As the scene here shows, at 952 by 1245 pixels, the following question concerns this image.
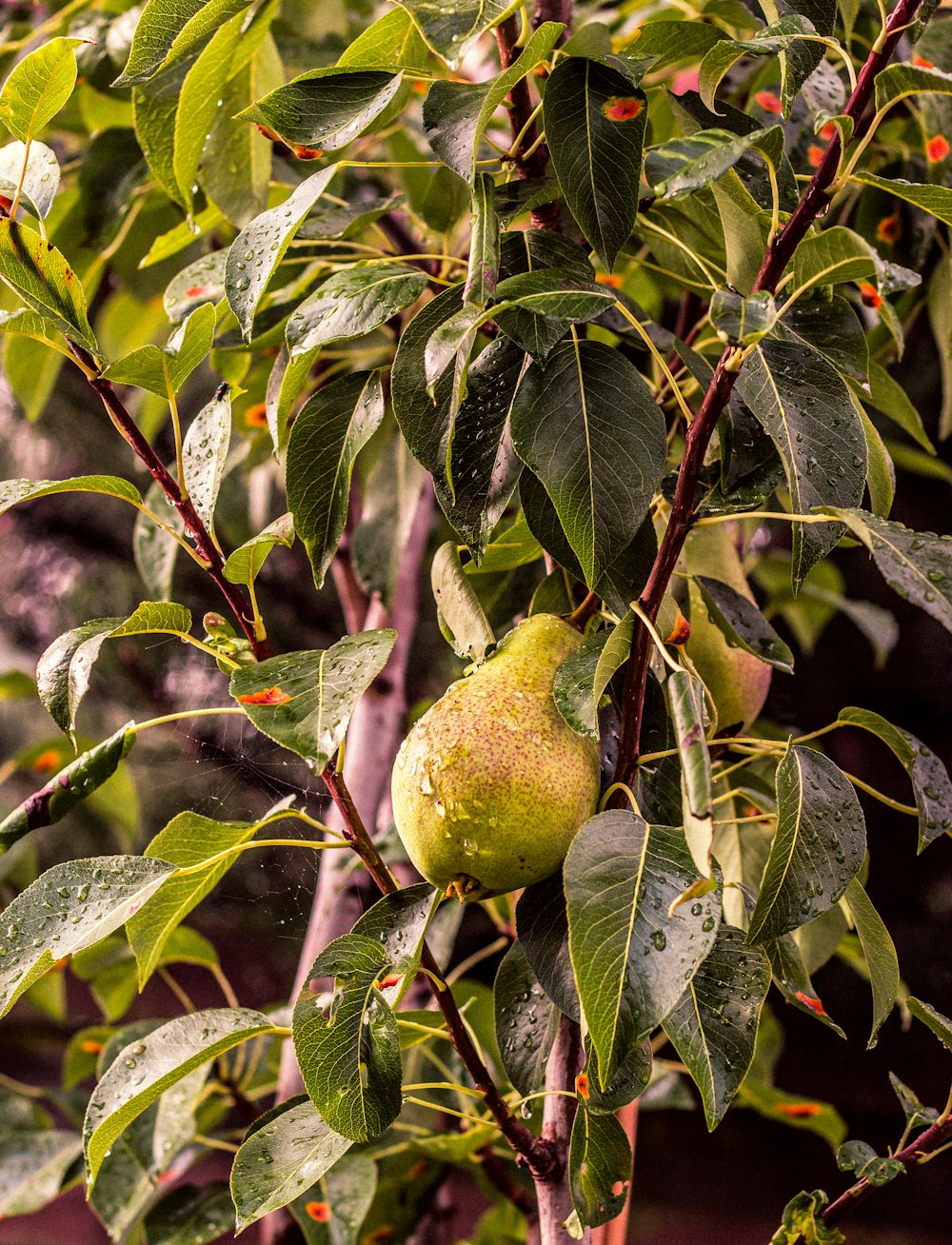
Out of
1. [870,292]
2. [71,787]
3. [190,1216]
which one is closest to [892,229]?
[870,292]

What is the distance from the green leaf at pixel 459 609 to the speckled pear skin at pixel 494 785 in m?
0.01

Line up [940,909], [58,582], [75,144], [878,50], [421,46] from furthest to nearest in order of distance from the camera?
[58,582] < [940,909] < [75,144] < [421,46] < [878,50]

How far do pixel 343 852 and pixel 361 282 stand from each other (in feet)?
1.49

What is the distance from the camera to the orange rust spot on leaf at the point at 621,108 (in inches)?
13.6

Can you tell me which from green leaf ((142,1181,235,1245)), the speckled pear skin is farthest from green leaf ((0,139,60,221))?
green leaf ((142,1181,235,1245))

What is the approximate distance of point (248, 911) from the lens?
1.50m

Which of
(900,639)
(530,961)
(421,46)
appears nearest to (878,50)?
(421,46)

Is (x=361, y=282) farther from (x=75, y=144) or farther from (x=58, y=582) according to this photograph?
(x=58, y=582)

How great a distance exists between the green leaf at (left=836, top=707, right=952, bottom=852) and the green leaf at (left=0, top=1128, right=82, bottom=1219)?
1.95ft

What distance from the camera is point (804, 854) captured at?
13.9 inches

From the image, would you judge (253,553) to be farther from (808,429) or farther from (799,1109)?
(799,1109)

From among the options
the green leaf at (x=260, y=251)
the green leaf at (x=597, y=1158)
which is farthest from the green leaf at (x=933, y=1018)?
the green leaf at (x=260, y=251)

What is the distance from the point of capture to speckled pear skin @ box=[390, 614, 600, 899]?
13.9 inches

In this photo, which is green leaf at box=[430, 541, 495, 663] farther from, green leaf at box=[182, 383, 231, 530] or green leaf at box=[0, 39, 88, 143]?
green leaf at box=[0, 39, 88, 143]
